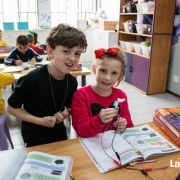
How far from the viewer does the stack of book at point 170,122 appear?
3.56ft

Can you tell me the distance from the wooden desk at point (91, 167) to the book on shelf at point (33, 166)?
4cm

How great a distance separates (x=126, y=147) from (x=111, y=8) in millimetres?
5354

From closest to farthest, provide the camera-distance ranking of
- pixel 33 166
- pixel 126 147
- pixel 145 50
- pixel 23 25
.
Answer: pixel 33 166 → pixel 126 147 → pixel 145 50 → pixel 23 25

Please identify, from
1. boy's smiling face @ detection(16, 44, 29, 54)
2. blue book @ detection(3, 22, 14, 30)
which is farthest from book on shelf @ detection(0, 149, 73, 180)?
blue book @ detection(3, 22, 14, 30)

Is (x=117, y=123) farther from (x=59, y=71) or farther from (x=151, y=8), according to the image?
(x=151, y=8)

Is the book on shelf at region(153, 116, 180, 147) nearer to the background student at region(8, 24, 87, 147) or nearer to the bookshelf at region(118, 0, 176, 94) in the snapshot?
the background student at region(8, 24, 87, 147)

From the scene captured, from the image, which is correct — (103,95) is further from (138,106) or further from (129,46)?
(129,46)

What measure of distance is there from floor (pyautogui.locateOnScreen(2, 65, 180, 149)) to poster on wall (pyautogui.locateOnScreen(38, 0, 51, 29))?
272 centimetres

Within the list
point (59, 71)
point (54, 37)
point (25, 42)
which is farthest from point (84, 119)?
point (25, 42)

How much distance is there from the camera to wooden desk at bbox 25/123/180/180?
0.84 metres

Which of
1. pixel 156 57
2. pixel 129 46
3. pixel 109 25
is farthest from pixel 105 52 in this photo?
pixel 109 25

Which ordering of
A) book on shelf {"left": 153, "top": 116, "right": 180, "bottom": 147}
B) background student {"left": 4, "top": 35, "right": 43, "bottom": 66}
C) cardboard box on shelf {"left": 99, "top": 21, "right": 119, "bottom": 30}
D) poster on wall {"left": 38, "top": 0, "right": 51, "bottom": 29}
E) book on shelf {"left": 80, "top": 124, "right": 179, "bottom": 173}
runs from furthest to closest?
poster on wall {"left": 38, "top": 0, "right": 51, "bottom": 29} < cardboard box on shelf {"left": 99, "top": 21, "right": 119, "bottom": 30} < background student {"left": 4, "top": 35, "right": 43, "bottom": 66} < book on shelf {"left": 153, "top": 116, "right": 180, "bottom": 147} < book on shelf {"left": 80, "top": 124, "right": 179, "bottom": 173}

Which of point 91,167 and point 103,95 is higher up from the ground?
point 103,95

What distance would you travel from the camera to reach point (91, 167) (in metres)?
0.88
